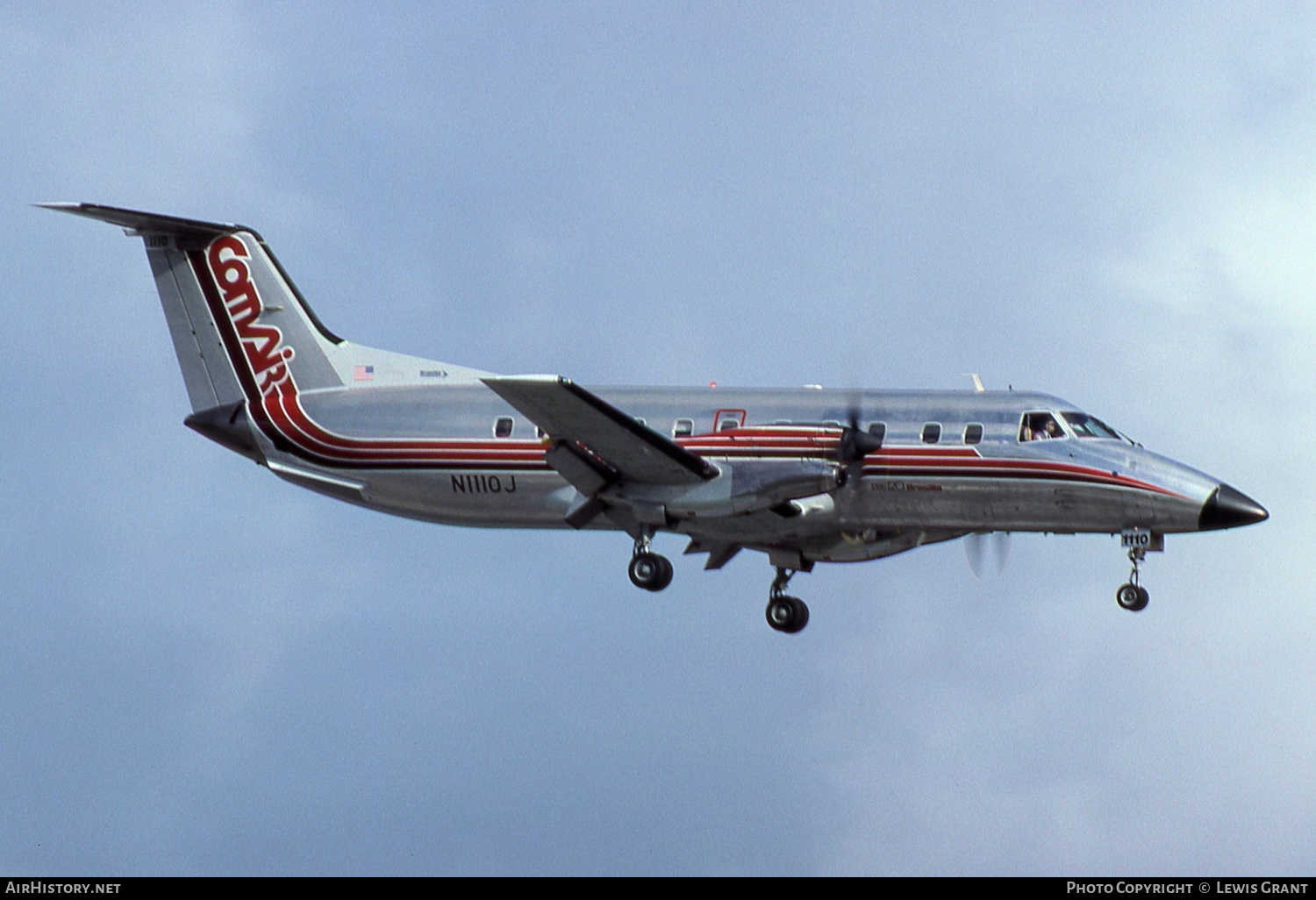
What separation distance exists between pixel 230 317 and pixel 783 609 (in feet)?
36.8

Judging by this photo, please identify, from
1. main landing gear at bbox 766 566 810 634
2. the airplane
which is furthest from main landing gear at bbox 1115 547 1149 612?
main landing gear at bbox 766 566 810 634

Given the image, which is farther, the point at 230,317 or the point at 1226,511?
the point at 230,317

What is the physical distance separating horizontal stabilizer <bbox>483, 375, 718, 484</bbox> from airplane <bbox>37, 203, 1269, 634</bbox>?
3 cm

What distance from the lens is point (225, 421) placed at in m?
34.9

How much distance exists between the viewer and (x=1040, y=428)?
1209 inches

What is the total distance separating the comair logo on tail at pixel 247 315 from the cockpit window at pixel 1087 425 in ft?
44.8

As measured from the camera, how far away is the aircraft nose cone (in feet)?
98.2

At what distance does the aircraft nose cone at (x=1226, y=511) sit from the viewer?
29.9 metres

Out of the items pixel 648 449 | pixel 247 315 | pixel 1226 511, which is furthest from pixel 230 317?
pixel 1226 511

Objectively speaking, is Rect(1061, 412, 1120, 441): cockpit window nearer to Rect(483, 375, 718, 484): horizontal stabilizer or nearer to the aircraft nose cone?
the aircraft nose cone

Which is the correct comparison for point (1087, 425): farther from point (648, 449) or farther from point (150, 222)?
point (150, 222)

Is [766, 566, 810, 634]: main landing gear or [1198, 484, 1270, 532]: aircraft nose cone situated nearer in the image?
[1198, 484, 1270, 532]: aircraft nose cone

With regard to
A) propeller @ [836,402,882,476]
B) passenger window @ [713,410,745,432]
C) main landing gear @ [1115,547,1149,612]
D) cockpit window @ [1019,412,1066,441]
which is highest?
passenger window @ [713,410,745,432]
